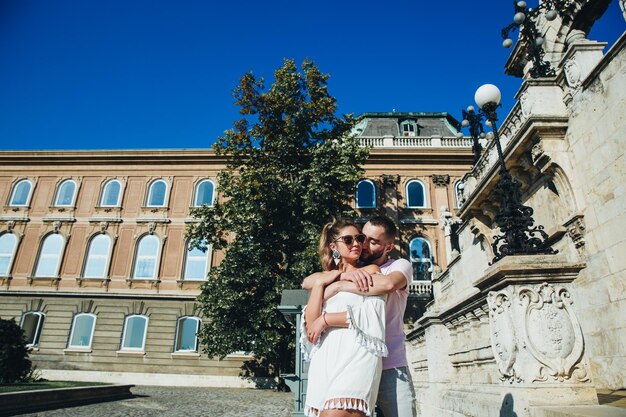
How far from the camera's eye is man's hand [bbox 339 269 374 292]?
2297mm

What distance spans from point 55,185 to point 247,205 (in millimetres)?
18314

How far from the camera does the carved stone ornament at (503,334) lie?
340cm

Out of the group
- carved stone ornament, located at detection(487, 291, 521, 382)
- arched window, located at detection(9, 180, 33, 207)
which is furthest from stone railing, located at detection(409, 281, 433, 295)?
arched window, located at detection(9, 180, 33, 207)

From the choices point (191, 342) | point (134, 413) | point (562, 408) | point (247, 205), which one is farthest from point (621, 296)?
point (191, 342)

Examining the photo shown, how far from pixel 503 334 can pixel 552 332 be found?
0.41m

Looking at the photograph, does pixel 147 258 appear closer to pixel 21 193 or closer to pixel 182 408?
pixel 21 193

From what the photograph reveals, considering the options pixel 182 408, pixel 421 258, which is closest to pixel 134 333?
pixel 182 408

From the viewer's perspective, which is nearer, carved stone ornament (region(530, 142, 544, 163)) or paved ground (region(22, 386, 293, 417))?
carved stone ornament (region(530, 142, 544, 163))

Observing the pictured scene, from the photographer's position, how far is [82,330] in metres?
22.9

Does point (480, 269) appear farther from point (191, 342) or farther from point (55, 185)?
point (55, 185)

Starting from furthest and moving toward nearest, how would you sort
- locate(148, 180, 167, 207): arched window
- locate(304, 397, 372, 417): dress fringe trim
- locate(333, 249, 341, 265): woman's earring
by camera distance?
locate(148, 180, 167, 207): arched window → locate(333, 249, 341, 265): woman's earring → locate(304, 397, 372, 417): dress fringe trim

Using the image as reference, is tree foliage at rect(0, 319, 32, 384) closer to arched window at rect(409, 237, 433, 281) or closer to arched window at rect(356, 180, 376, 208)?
arched window at rect(356, 180, 376, 208)

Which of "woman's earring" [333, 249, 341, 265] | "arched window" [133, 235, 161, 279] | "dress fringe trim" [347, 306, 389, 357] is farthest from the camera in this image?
"arched window" [133, 235, 161, 279]

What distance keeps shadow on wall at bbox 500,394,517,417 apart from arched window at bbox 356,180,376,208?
22065 millimetres
